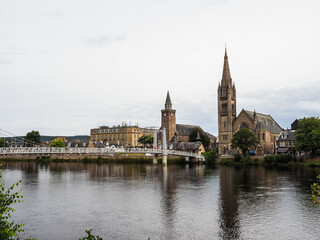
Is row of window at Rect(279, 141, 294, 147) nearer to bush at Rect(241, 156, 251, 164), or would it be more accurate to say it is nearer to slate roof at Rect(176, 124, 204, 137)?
bush at Rect(241, 156, 251, 164)

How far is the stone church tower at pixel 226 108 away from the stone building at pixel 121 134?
2572 inches

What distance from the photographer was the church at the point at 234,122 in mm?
105375

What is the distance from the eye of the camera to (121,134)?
175 m

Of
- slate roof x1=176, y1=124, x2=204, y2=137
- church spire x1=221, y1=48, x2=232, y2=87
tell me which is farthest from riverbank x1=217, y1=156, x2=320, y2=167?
slate roof x1=176, y1=124, x2=204, y2=137

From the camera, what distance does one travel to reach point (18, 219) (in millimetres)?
28141

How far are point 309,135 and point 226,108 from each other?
4215cm

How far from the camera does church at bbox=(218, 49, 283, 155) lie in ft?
346

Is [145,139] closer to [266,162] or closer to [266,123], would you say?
[266,123]

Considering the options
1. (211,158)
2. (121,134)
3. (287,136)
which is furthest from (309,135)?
(121,134)

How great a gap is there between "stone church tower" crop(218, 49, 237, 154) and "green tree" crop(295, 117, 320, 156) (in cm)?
3500

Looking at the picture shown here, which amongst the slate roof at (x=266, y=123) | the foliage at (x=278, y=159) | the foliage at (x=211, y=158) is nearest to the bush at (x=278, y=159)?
the foliage at (x=278, y=159)

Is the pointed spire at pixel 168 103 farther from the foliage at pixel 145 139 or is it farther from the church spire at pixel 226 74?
the church spire at pixel 226 74

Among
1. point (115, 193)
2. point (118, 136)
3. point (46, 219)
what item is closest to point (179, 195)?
point (115, 193)

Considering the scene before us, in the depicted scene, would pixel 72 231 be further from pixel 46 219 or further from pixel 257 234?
pixel 257 234
